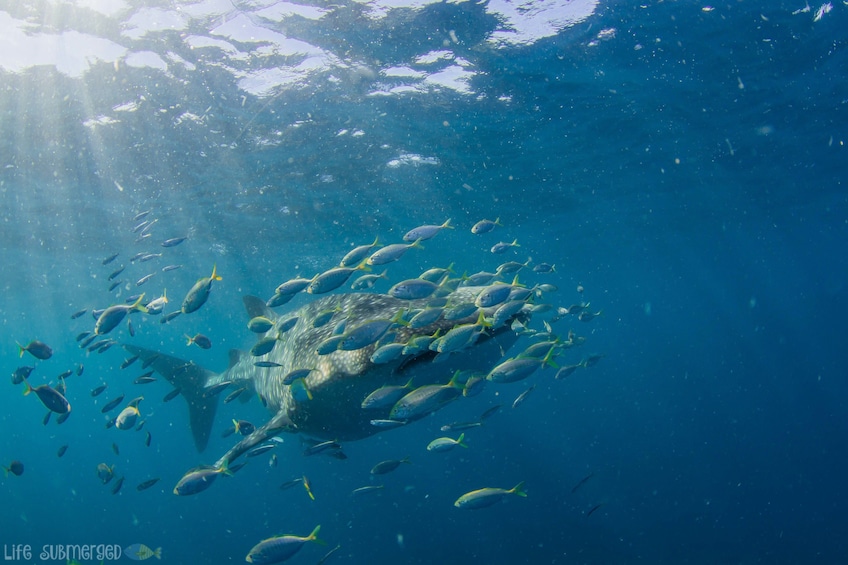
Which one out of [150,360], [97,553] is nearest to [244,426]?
[150,360]

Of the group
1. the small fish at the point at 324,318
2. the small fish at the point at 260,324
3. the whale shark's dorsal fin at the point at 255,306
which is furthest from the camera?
the whale shark's dorsal fin at the point at 255,306

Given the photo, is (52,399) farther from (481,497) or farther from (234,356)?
(481,497)

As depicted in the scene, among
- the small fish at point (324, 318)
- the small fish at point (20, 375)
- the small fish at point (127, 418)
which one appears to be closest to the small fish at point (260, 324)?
the small fish at point (324, 318)

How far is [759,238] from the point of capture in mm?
42938

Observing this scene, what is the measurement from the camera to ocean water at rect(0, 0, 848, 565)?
11648 millimetres

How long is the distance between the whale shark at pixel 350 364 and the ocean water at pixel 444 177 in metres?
1.17

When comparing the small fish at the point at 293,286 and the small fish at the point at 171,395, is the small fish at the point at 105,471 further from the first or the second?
the small fish at the point at 293,286

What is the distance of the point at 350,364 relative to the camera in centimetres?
468

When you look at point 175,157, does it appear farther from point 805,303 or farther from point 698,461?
point 805,303

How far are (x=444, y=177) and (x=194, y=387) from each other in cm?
1427

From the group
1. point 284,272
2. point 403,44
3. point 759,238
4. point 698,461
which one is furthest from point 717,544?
point 759,238

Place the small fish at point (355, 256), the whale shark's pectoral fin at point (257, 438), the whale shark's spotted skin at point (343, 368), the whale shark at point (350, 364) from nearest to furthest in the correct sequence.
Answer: the whale shark at point (350, 364), the whale shark's spotted skin at point (343, 368), the whale shark's pectoral fin at point (257, 438), the small fish at point (355, 256)

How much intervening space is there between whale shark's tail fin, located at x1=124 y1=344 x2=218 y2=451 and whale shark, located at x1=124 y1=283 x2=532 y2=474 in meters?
2.05

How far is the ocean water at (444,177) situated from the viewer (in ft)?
38.2
